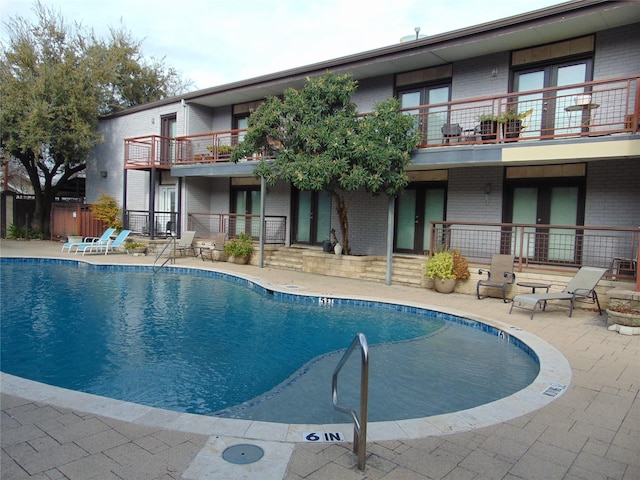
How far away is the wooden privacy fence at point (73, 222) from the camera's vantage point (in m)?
20.3

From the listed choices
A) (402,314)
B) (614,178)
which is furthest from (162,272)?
(614,178)

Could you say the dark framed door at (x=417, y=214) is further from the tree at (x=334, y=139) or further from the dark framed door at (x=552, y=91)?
the dark framed door at (x=552, y=91)

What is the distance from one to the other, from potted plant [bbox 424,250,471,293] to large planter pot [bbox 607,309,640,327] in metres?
3.57

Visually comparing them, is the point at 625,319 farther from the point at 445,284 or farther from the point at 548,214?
the point at 548,214

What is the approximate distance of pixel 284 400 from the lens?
4.75 m

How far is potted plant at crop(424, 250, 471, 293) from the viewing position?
1062 cm

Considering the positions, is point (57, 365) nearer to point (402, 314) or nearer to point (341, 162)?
point (402, 314)

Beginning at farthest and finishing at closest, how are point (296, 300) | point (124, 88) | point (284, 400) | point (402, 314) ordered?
point (124, 88), point (296, 300), point (402, 314), point (284, 400)

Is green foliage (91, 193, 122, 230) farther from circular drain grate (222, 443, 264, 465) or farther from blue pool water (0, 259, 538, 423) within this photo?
circular drain grate (222, 443, 264, 465)

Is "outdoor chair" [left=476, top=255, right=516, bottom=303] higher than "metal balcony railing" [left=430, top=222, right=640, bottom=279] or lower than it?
lower

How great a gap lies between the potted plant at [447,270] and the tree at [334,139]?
79.0 inches

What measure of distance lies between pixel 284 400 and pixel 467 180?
9.62 metres

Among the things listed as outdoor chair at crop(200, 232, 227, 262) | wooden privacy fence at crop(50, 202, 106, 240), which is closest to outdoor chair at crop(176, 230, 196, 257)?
outdoor chair at crop(200, 232, 227, 262)

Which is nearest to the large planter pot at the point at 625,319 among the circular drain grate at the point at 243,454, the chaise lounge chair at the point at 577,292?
the chaise lounge chair at the point at 577,292
